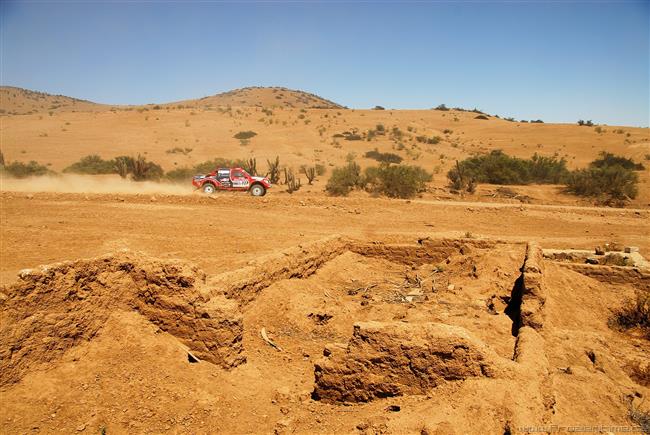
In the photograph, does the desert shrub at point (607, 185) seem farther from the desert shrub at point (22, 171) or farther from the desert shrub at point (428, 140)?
the desert shrub at point (22, 171)

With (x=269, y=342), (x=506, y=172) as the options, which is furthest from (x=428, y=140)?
(x=269, y=342)

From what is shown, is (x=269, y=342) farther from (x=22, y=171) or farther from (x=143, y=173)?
(x=22, y=171)

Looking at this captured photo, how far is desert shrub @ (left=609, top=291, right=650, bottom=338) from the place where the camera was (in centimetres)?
791

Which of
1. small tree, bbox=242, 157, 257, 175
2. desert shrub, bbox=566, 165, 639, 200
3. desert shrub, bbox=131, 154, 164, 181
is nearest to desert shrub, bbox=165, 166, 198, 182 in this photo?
desert shrub, bbox=131, 154, 164, 181

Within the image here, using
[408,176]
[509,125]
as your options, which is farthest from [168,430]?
[509,125]

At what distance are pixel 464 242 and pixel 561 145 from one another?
136 feet

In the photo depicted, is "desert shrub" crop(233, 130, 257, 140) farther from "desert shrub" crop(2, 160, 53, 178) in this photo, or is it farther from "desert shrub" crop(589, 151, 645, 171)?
"desert shrub" crop(589, 151, 645, 171)

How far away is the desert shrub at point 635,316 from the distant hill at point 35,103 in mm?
90984

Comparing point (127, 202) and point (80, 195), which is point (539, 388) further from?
point (80, 195)

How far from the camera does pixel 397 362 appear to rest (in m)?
4.74

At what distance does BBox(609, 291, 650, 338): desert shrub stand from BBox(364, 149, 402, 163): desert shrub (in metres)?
30.2

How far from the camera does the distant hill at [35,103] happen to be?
80.6 metres

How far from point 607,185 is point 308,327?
21.9 meters

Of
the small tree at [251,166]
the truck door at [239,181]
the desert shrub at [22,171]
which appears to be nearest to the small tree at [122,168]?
the desert shrub at [22,171]
